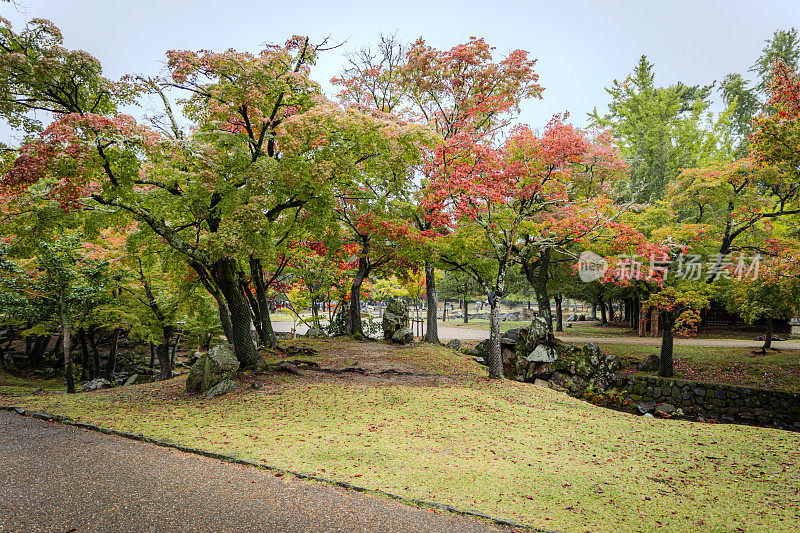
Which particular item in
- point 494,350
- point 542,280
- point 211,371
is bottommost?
point 211,371

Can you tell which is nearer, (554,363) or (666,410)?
(666,410)

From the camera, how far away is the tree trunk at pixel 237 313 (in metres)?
10.6

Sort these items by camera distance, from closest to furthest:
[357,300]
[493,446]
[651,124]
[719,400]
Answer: [493,446], [719,400], [357,300], [651,124]

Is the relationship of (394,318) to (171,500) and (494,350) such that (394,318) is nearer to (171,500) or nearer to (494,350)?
(494,350)

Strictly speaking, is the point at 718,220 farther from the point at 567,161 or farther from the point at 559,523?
the point at 559,523

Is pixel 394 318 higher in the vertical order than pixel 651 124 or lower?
lower

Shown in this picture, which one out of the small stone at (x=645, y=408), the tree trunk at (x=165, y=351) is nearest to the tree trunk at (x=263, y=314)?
the tree trunk at (x=165, y=351)

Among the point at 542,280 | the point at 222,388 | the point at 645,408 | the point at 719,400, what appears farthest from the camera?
the point at 542,280

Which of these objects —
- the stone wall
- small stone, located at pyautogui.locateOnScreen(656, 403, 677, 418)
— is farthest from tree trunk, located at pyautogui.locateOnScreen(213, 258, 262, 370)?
the stone wall

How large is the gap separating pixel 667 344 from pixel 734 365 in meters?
2.90

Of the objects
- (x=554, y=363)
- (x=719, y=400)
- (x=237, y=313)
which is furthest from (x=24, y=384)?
(x=719, y=400)

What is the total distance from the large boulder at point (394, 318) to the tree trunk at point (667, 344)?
1066 cm

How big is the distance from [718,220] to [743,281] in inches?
92.0

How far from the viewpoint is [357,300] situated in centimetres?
1983
